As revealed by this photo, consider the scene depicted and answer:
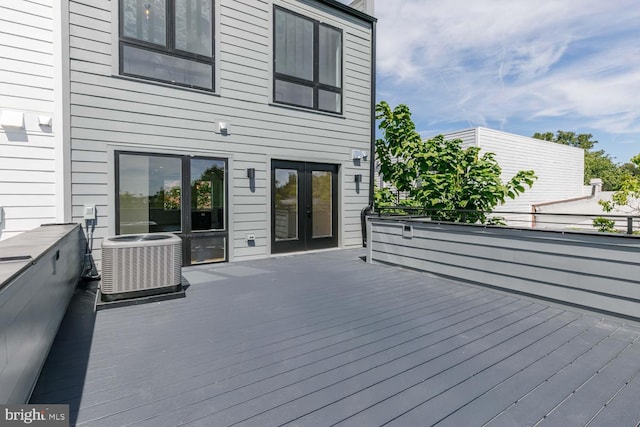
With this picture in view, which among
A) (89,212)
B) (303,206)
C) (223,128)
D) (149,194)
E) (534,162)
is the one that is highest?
(534,162)

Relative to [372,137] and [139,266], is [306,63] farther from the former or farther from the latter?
[139,266]

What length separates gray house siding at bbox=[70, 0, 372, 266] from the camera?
4.25m

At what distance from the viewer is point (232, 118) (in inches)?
211

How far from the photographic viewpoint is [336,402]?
1.71m

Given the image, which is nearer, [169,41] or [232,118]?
[169,41]

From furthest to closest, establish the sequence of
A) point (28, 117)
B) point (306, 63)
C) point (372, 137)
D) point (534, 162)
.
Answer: point (534, 162) < point (372, 137) < point (306, 63) < point (28, 117)

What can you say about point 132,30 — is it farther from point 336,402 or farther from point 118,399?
point 336,402

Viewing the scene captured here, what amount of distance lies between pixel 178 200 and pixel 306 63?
3516 millimetres

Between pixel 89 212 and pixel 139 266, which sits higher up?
pixel 89 212

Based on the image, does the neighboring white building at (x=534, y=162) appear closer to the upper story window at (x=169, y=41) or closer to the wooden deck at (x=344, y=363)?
the upper story window at (x=169, y=41)

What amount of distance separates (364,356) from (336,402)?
0.55 m

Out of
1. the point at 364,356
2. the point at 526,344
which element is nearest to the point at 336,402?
the point at 364,356

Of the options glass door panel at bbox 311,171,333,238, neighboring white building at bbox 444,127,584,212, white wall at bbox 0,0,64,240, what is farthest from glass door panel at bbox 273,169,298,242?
neighboring white building at bbox 444,127,584,212

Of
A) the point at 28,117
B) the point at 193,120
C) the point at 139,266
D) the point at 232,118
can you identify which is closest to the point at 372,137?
the point at 232,118
